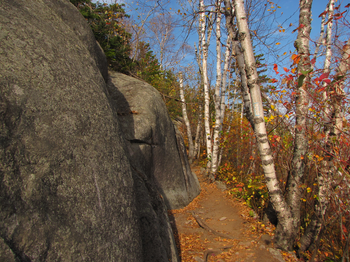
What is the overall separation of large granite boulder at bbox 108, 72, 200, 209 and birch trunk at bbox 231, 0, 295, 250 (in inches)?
117

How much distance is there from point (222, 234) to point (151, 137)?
313cm

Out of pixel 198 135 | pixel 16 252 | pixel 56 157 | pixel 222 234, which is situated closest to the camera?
pixel 16 252

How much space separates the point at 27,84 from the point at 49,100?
0.73 ft

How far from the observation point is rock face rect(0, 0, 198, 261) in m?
1.61

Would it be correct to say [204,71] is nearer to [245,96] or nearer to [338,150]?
[245,96]

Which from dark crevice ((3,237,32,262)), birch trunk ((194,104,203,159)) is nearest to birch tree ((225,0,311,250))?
dark crevice ((3,237,32,262))

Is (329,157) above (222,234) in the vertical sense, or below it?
above

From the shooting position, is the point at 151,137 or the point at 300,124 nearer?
the point at 300,124

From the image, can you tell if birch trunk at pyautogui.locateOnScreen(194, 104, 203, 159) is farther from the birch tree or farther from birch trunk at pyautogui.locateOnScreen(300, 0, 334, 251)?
birch trunk at pyautogui.locateOnScreen(300, 0, 334, 251)

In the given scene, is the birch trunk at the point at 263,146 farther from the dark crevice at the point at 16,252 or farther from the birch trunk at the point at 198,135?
the birch trunk at the point at 198,135

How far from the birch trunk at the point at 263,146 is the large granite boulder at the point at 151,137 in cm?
296

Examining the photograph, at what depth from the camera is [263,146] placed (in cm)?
398

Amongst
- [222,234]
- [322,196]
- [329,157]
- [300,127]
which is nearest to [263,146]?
[300,127]

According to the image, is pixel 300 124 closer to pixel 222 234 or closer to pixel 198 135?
pixel 222 234
